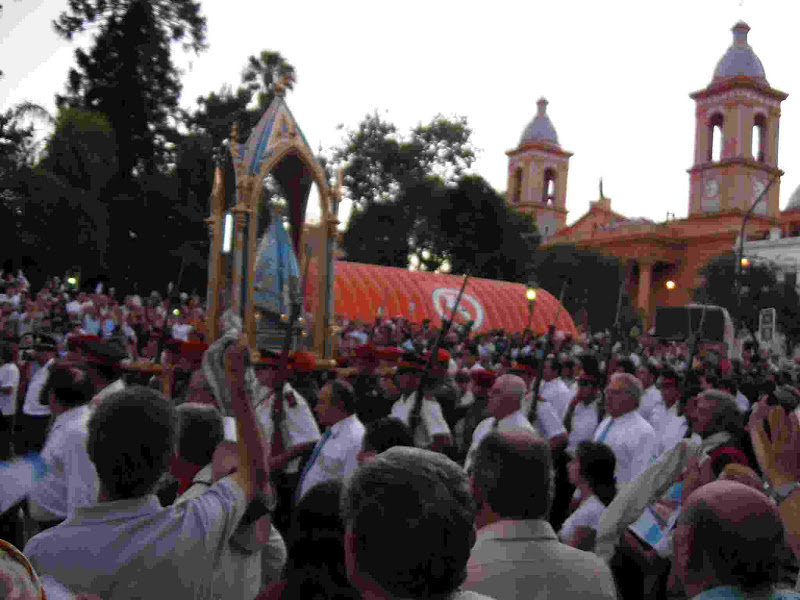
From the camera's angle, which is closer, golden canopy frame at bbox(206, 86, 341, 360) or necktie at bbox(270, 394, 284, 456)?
necktie at bbox(270, 394, 284, 456)

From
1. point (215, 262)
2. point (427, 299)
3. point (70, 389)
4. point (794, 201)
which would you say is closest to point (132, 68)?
point (427, 299)

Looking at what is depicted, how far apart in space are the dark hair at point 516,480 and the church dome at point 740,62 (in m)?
58.9

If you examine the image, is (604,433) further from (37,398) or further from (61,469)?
(37,398)

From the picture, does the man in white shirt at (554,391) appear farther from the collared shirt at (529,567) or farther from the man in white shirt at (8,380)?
the collared shirt at (529,567)

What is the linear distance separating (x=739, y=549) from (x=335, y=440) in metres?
3.99

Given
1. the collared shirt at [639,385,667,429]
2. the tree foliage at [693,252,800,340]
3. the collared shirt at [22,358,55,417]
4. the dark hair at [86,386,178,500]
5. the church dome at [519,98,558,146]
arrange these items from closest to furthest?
the dark hair at [86,386,178,500] → the collared shirt at [639,385,667,429] → the collared shirt at [22,358,55,417] → the tree foliage at [693,252,800,340] → the church dome at [519,98,558,146]

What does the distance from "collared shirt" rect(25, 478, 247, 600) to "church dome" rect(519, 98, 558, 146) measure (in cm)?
6912

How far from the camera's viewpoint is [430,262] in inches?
1766

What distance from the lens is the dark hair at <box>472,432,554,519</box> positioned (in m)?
3.09

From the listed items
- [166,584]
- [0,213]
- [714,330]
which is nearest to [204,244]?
[0,213]

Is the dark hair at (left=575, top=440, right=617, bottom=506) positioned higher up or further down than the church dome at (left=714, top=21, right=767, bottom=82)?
further down

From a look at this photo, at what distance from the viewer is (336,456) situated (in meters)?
6.10

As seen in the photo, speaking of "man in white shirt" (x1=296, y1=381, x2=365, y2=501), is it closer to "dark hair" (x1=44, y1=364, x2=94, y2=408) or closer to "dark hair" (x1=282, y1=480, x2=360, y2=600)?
"dark hair" (x1=44, y1=364, x2=94, y2=408)

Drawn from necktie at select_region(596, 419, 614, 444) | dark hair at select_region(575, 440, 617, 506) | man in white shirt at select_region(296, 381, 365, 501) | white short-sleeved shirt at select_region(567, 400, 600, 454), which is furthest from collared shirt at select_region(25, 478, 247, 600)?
white short-sleeved shirt at select_region(567, 400, 600, 454)
